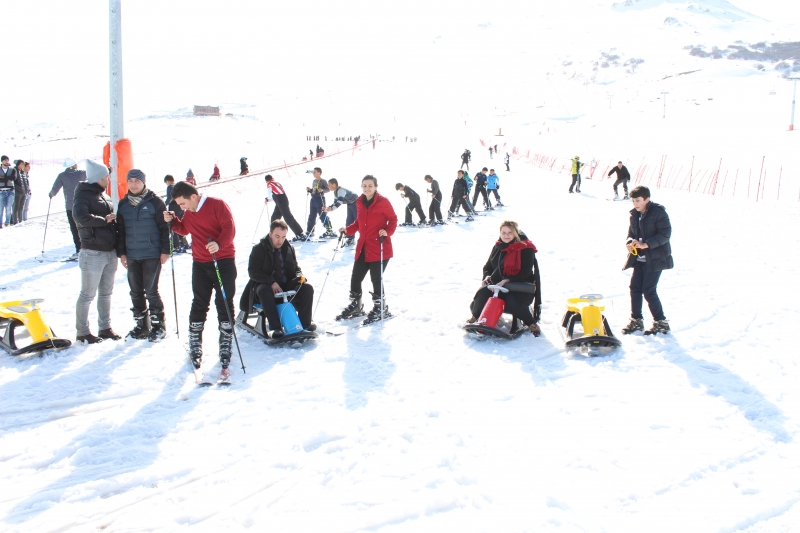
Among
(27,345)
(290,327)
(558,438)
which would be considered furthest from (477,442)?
(27,345)

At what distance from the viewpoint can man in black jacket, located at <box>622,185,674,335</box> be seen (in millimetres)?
5457

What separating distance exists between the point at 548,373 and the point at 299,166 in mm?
26774

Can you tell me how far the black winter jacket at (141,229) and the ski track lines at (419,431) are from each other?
963mm

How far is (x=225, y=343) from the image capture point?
490 cm

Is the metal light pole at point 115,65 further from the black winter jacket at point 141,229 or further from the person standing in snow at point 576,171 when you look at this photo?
the person standing in snow at point 576,171

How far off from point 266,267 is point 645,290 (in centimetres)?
393

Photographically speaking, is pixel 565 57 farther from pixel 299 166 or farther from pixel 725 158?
pixel 299 166

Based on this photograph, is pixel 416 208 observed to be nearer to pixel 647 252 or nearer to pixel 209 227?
pixel 647 252

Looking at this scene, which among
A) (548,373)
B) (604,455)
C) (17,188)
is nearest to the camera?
(604,455)

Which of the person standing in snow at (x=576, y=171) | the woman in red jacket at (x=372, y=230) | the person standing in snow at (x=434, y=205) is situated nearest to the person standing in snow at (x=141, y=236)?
the woman in red jacket at (x=372, y=230)

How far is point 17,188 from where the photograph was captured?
41.1 ft

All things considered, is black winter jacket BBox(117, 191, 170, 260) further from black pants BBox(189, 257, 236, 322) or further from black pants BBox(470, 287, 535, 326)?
black pants BBox(470, 287, 535, 326)

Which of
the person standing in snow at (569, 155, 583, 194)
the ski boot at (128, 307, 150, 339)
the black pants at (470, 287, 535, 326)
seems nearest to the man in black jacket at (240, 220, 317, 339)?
the ski boot at (128, 307, 150, 339)

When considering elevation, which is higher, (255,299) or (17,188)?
(17,188)
